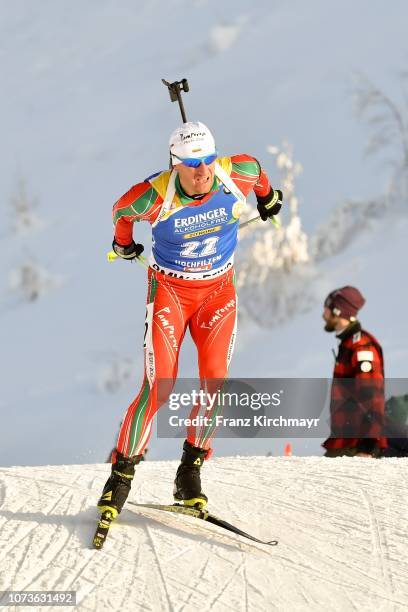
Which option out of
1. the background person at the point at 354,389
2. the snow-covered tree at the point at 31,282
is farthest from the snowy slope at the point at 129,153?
the background person at the point at 354,389

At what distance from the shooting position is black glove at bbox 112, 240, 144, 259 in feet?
20.2

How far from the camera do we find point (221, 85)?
4059 centimetres

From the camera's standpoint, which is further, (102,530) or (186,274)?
(186,274)

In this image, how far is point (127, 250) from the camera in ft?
20.2

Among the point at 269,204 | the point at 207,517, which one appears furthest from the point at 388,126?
the point at 207,517

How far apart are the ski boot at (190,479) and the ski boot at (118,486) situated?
1.05 feet

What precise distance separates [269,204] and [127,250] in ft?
3.07

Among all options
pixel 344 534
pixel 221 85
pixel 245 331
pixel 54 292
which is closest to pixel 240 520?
pixel 344 534

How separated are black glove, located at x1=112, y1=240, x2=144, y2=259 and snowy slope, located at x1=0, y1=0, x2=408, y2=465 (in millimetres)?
13785

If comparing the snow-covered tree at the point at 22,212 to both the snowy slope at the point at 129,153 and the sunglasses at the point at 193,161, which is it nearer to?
the snowy slope at the point at 129,153

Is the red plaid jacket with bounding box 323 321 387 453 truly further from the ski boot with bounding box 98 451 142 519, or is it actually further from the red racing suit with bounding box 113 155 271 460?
the ski boot with bounding box 98 451 142 519

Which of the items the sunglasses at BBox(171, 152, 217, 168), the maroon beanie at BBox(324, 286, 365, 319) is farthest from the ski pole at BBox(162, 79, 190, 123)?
the maroon beanie at BBox(324, 286, 365, 319)

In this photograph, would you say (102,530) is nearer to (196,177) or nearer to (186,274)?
(186,274)

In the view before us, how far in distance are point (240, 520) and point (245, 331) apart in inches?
943
